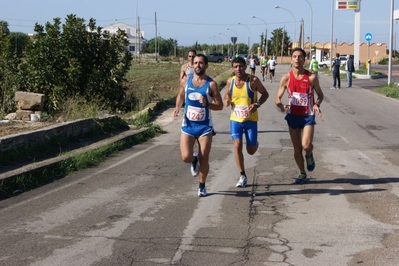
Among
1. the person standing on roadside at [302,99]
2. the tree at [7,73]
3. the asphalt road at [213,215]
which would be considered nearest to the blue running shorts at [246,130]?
the person standing on roadside at [302,99]

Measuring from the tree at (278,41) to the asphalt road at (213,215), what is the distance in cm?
8823

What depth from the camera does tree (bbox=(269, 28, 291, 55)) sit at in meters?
101

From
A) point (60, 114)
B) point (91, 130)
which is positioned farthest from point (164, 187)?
point (60, 114)

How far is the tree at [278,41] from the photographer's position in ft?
333

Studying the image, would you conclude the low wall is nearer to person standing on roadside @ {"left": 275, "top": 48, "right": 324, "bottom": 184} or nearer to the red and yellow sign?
person standing on roadside @ {"left": 275, "top": 48, "right": 324, "bottom": 184}

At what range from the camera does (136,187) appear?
913 cm

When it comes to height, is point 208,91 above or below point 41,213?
above

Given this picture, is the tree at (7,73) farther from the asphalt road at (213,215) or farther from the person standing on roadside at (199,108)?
the person standing on roadside at (199,108)

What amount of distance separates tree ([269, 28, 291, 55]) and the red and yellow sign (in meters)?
44.3

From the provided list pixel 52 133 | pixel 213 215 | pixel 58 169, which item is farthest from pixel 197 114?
pixel 52 133

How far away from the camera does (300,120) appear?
351 inches

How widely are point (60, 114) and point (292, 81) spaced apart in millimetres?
9143

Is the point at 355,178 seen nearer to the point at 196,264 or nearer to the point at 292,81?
the point at 292,81

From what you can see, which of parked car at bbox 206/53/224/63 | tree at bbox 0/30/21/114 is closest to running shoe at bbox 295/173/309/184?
tree at bbox 0/30/21/114
